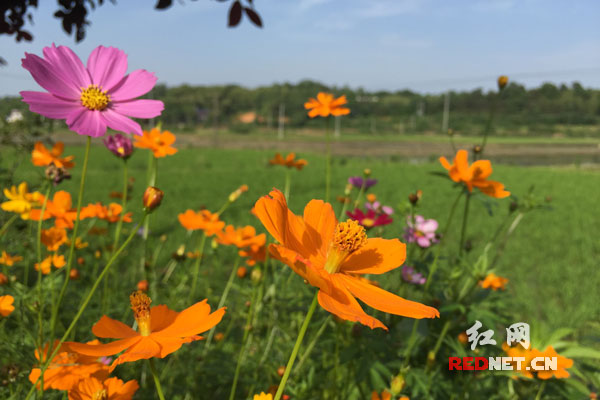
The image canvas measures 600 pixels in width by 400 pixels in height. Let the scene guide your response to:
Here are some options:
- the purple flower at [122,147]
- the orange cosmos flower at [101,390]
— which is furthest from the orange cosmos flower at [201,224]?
the orange cosmos flower at [101,390]

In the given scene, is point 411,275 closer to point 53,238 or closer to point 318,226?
point 318,226

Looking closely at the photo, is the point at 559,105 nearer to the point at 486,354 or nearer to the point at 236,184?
the point at 236,184

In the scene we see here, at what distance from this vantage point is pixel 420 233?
3.34ft

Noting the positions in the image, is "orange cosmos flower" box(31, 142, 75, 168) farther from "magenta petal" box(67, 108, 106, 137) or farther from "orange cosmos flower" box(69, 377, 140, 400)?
"orange cosmos flower" box(69, 377, 140, 400)

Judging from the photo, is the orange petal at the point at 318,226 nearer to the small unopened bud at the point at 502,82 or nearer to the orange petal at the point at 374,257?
the orange petal at the point at 374,257

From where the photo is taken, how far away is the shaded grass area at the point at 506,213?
2.12 metres

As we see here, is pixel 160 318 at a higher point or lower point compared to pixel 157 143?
lower

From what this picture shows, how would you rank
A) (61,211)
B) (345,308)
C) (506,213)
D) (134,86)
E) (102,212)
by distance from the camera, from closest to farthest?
(345,308), (134,86), (61,211), (102,212), (506,213)

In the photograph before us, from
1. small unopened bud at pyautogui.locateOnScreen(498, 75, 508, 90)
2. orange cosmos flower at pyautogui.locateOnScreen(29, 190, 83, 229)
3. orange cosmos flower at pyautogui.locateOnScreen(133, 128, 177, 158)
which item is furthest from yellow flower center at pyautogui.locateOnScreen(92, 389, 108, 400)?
small unopened bud at pyautogui.locateOnScreen(498, 75, 508, 90)

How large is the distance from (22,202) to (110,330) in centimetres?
59

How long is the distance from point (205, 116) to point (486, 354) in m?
31.2

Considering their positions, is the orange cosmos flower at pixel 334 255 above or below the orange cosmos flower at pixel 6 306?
above

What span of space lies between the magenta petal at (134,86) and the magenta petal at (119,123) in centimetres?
3

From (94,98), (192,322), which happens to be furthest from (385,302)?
(94,98)
